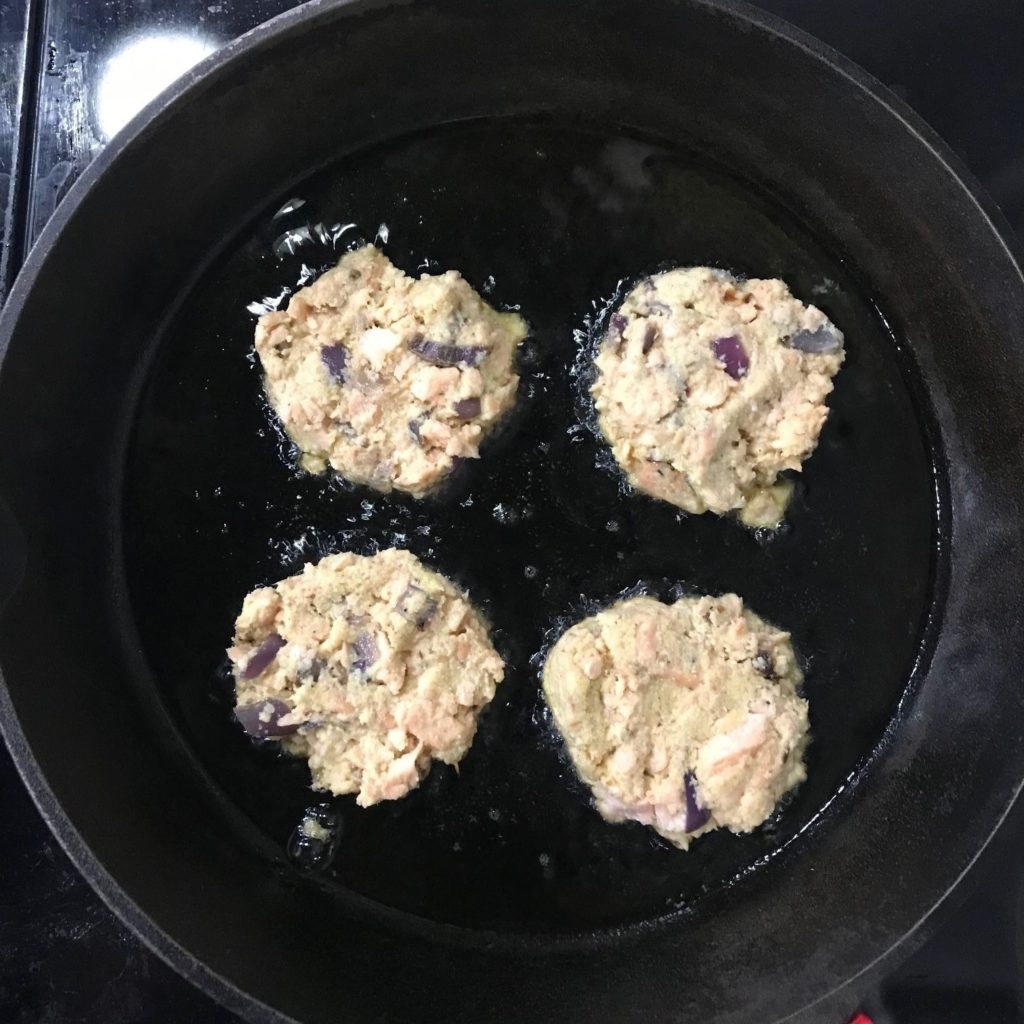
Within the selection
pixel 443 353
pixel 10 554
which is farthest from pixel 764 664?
pixel 10 554

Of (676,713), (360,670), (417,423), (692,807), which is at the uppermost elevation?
(417,423)

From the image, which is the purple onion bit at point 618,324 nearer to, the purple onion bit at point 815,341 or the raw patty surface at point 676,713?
the purple onion bit at point 815,341

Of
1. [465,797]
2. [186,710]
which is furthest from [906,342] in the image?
[186,710]

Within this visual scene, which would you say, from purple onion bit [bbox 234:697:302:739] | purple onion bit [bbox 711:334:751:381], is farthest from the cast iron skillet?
purple onion bit [bbox 711:334:751:381]

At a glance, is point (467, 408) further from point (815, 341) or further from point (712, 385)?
point (815, 341)

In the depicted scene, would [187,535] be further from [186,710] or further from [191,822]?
[191,822]

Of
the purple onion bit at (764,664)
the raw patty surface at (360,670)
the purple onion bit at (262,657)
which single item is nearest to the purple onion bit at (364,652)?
the raw patty surface at (360,670)
